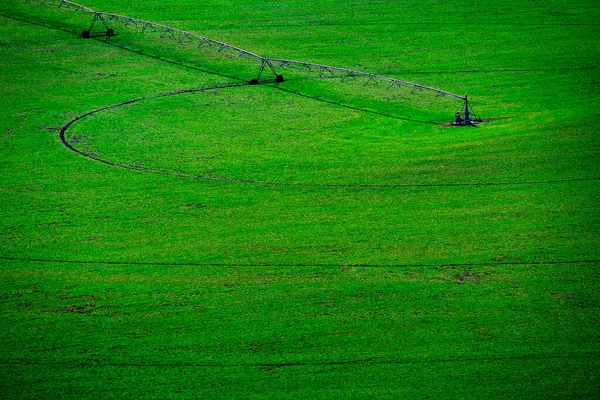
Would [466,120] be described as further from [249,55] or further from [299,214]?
[249,55]

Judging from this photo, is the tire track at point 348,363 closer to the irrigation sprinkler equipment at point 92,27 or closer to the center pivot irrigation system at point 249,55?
the center pivot irrigation system at point 249,55

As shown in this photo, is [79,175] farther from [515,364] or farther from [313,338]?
[515,364]

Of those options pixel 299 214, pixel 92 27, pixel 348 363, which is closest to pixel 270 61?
pixel 92 27

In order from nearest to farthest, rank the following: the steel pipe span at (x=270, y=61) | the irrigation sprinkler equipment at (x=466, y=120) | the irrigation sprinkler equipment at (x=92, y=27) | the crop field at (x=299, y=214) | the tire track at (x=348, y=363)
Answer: the tire track at (x=348, y=363) → the crop field at (x=299, y=214) → the irrigation sprinkler equipment at (x=466, y=120) → the steel pipe span at (x=270, y=61) → the irrigation sprinkler equipment at (x=92, y=27)

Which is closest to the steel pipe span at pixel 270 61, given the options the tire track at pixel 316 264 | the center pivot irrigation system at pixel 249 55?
the center pivot irrigation system at pixel 249 55

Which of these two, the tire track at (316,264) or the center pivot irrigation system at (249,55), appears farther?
the center pivot irrigation system at (249,55)

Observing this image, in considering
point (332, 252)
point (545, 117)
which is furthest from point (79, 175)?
point (545, 117)
